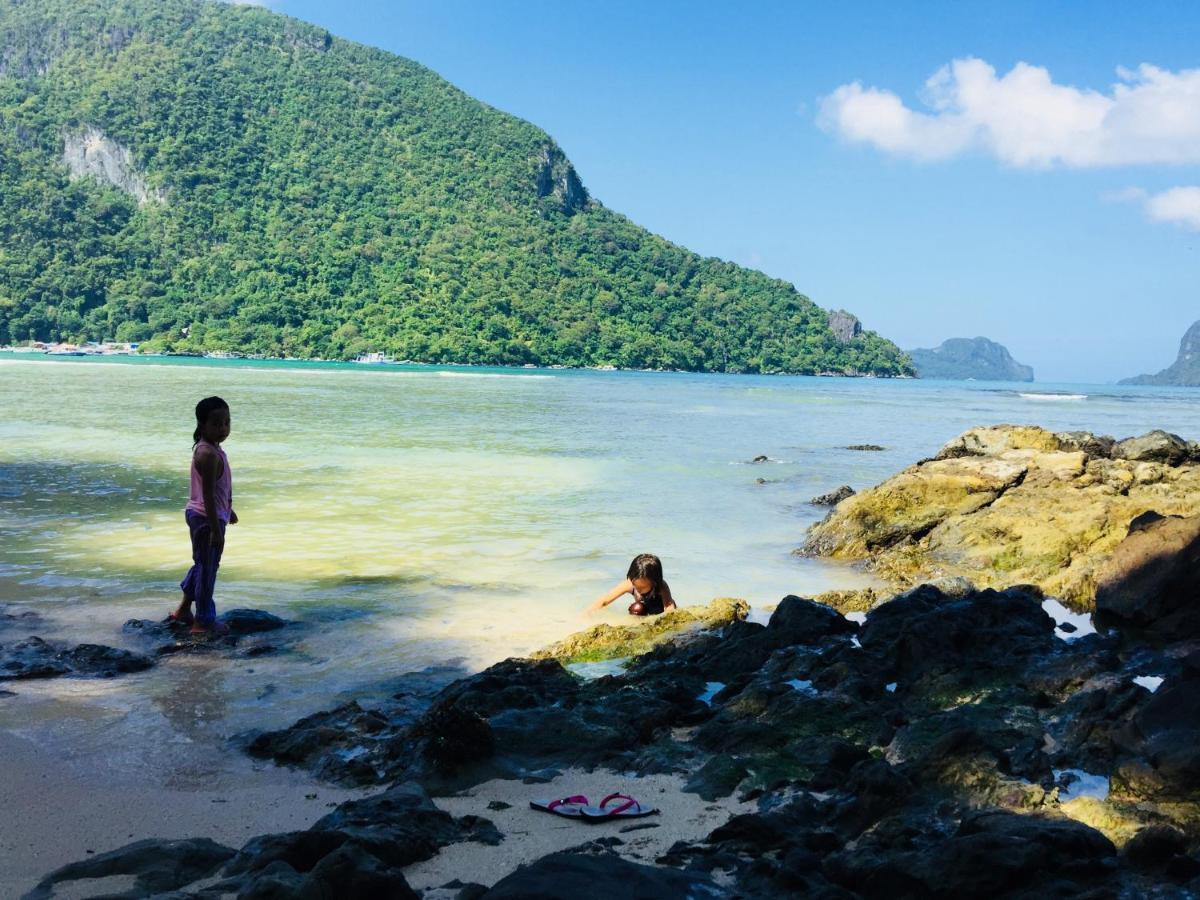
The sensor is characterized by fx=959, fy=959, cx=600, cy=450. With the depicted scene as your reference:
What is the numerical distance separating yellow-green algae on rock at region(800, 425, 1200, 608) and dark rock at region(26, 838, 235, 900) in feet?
24.6

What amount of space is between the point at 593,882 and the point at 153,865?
1.70 meters

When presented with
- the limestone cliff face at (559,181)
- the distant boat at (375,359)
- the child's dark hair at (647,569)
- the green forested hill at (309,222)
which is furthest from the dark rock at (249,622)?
the limestone cliff face at (559,181)

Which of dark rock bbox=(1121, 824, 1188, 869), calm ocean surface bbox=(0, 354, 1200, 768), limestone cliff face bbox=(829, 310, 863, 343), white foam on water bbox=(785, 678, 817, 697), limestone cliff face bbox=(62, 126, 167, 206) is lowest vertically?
calm ocean surface bbox=(0, 354, 1200, 768)

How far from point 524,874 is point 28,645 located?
16.8ft

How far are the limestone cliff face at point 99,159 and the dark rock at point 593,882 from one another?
143 meters

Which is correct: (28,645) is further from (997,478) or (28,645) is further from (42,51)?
(42,51)

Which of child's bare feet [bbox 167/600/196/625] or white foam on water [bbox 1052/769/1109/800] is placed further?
child's bare feet [bbox 167/600/196/625]

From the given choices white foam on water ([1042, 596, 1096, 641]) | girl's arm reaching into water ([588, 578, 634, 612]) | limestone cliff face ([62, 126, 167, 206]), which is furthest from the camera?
limestone cliff face ([62, 126, 167, 206])

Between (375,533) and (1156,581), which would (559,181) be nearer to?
(375,533)

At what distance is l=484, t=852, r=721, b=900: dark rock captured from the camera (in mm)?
2873

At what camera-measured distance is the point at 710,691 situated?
6078 mm

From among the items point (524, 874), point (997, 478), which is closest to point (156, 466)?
point (997, 478)

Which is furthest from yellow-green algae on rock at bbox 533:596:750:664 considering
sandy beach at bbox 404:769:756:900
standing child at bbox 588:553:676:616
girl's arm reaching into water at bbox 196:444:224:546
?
girl's arm reaching into water at bbox 196:444:224:546

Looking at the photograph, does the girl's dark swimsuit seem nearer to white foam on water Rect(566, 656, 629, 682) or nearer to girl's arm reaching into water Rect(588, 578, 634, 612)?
girl's arm reaching into water Rect(588, 578, 634, 612)
